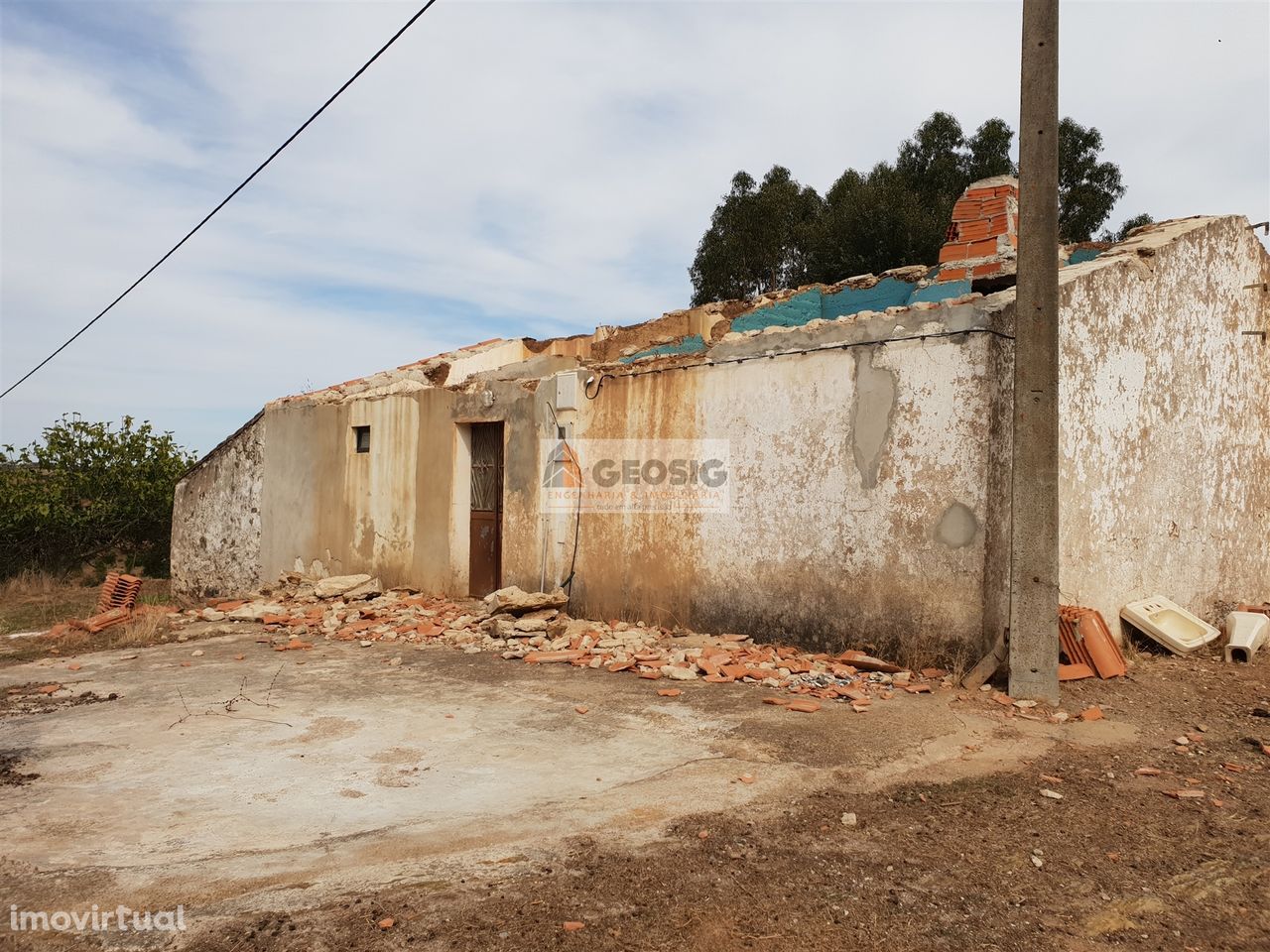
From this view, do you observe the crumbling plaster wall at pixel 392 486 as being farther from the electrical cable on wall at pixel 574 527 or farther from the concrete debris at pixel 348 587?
the electrical cable on wall at pixel 574 527

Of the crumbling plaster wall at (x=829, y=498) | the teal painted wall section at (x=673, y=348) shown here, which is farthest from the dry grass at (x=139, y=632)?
the teal painted wall section at (x=673, y=348)

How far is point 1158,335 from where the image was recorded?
6.95 m

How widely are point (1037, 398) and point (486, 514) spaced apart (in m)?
6.41

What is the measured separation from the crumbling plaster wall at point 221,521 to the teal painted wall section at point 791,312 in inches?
315

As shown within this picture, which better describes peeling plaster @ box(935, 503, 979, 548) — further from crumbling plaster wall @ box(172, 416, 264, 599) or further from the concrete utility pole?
crumbling plaster wall @ box(172, 416, 264, 599)

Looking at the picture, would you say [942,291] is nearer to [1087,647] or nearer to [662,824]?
[1087,647]

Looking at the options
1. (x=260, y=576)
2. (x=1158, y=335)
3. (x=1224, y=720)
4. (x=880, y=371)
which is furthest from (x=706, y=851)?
(x=260, y=576)

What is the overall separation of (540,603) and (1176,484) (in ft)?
19.4

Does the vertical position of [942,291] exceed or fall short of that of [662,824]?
it exceeds it

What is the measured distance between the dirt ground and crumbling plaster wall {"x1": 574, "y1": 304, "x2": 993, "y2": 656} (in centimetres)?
113

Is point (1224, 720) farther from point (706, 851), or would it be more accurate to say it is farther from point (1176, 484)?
point (706, 851)

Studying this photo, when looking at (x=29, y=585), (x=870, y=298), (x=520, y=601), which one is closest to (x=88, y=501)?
(x=29, y=585)

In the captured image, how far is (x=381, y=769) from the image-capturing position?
424cm

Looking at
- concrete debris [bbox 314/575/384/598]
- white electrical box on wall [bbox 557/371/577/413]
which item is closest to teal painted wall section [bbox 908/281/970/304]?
white electrical box on wall [bbox 557/371/577/413]
